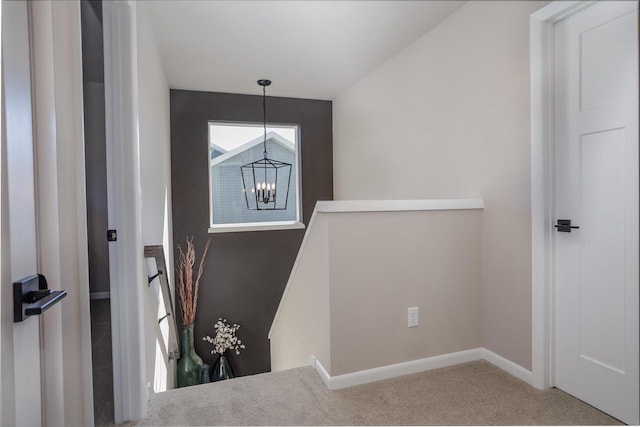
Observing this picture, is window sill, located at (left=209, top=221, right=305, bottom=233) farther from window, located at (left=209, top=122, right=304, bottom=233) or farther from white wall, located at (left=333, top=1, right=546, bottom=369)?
white wall, located at (left=333, top=1, right=546, bottom=369)

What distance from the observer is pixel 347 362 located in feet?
5.55

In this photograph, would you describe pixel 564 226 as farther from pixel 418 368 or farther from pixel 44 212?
pixel 44 212

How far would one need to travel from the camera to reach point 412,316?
71.4 inches

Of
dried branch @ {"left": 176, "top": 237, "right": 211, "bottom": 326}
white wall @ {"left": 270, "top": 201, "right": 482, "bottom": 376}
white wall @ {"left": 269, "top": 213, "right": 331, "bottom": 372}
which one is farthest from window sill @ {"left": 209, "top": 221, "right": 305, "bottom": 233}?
white wall @ {"left": 270, "top": 201, "right": 482, "bottom": 376}

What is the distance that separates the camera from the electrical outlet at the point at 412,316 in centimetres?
181

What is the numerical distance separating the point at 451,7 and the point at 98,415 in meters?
2.68

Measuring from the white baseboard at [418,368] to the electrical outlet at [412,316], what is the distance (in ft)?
0.60

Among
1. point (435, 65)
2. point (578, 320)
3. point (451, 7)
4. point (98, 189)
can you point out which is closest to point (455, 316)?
point (578, 320)

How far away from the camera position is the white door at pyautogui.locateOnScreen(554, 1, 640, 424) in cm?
129

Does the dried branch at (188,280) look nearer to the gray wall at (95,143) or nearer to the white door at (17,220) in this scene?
the gray wall at (95,143)

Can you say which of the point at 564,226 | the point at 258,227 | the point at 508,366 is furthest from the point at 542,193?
the point at 258,227

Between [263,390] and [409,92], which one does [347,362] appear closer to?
[263,390]

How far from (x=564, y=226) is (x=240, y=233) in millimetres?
3056

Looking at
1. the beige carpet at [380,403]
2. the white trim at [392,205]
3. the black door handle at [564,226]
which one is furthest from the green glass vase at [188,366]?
the black door handle at [564,226]
